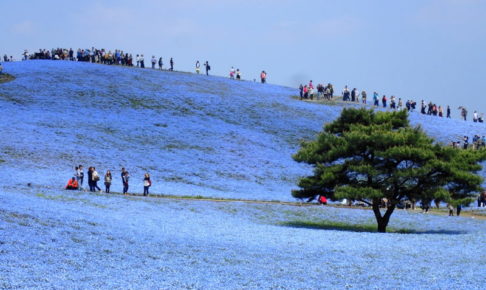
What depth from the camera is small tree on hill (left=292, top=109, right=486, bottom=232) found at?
1502 inches

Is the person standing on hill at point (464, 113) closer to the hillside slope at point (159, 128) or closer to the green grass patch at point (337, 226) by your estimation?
the hillside slope at point (159, 128)

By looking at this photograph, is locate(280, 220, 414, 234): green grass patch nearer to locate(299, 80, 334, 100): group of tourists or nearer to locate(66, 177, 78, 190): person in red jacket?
locate(66, 177, 78, 190): person in red jacket

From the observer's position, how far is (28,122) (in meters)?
60.6

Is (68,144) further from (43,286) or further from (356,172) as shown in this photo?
(43,286)

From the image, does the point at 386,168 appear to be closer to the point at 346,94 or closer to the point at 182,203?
the point at 182,203

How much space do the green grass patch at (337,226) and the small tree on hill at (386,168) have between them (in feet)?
3.43

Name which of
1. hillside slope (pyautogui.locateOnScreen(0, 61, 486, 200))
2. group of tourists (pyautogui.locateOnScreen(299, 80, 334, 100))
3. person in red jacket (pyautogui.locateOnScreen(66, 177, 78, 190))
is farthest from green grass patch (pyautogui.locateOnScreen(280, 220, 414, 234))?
group of tourists (pyautogui.locateOnScreen(299, 80, 334, 100))

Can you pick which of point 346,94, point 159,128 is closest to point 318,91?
point 346,94

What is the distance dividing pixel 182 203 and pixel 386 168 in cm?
1157

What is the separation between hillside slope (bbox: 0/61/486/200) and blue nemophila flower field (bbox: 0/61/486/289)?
0.67 ft

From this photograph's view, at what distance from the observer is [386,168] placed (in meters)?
39.2

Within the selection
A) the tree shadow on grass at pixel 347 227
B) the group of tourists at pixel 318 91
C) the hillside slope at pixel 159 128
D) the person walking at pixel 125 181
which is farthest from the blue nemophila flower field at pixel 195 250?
the group of tourists at pixel 318 91

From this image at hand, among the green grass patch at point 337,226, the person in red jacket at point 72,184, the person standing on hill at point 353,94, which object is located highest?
the person standing on hill at point 353,94

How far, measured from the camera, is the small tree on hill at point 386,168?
1502 inches
